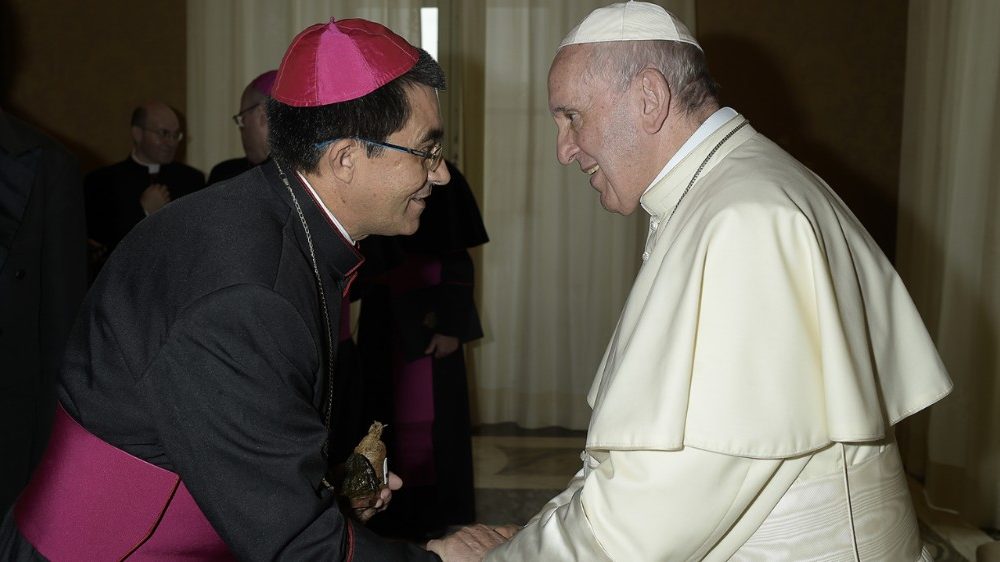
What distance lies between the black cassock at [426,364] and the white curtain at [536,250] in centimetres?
210

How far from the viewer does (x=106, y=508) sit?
1.68 meters

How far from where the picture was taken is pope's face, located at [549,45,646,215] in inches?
75.8

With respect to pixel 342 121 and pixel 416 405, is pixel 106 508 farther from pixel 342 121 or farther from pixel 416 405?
pixel 416 405

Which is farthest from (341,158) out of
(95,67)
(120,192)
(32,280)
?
(95,67)

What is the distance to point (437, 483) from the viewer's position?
431 centimetres

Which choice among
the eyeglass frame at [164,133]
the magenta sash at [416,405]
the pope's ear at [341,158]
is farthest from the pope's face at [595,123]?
the eyeglass frame at [164,133]

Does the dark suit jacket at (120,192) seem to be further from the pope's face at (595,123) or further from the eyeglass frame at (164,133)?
the pope's face at (595,123)

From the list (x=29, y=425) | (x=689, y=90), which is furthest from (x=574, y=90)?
(x=29, y=425)

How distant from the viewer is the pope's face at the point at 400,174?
183 cm

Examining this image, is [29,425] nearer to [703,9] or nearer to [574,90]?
[574,90]

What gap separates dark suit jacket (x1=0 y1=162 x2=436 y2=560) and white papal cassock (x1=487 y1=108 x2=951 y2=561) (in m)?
0.46

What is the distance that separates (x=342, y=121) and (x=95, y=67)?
5589 mm

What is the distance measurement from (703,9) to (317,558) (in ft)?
18.3

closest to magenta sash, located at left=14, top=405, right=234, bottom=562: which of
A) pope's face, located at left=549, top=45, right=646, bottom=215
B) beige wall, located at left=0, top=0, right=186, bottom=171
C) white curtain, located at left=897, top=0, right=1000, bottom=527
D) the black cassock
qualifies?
pope's face, located at left=549, top=45, right=646, bottom=215
